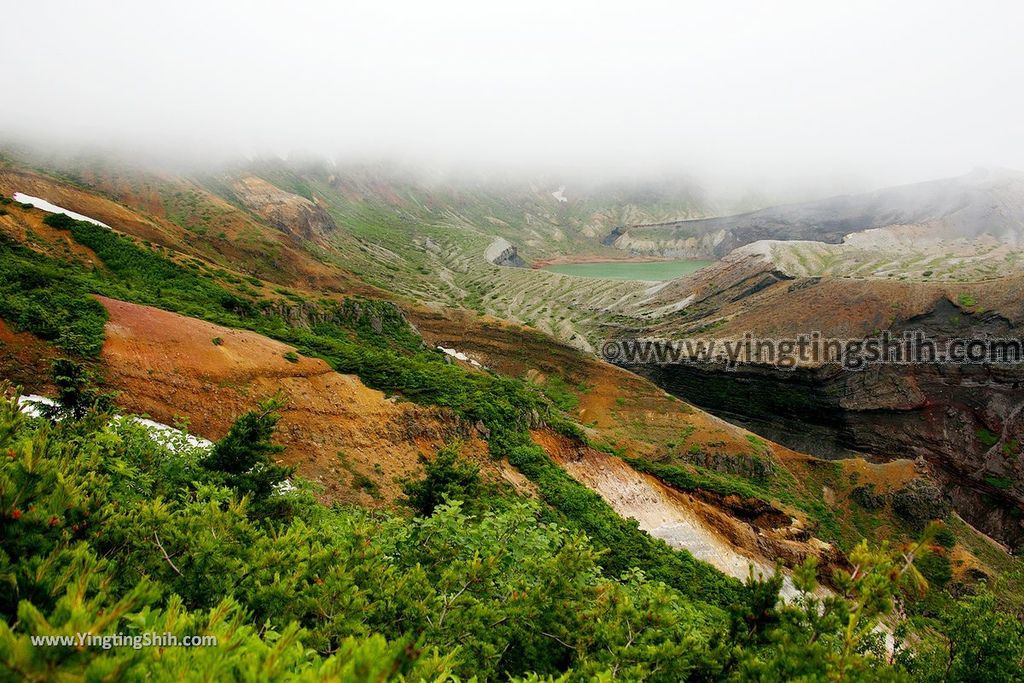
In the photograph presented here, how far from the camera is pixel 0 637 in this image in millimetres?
1987

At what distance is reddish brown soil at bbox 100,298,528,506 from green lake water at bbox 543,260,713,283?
12226 cm

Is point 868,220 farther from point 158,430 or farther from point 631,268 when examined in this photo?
point 158,430

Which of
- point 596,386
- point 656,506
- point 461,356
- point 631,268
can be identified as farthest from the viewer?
point 631,268

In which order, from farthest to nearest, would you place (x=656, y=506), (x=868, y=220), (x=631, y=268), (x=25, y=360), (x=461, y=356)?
1. (x=631, y=268)
2. (x=868, y=220)
3. (x=461, y=356)
4. (x=656, y=506)
5. (x=25, y=360)

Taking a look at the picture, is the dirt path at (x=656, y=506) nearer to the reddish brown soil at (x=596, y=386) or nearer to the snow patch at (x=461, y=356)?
the reddish brown soil at (x=596, y=386)

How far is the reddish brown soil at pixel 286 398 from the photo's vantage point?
687 inches

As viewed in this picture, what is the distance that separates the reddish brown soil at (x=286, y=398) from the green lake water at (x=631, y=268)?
4813 inches

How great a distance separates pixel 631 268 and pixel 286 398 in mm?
150197

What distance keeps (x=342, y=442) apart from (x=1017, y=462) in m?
56.3

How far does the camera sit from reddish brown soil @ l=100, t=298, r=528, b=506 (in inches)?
687

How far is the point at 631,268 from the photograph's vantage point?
158m

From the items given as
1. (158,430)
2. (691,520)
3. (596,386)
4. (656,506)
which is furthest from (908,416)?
(158,430)

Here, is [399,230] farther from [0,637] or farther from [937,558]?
[0,637]

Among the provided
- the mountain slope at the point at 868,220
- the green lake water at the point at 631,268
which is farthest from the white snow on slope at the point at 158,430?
the mountain slope at the point at 868,220
